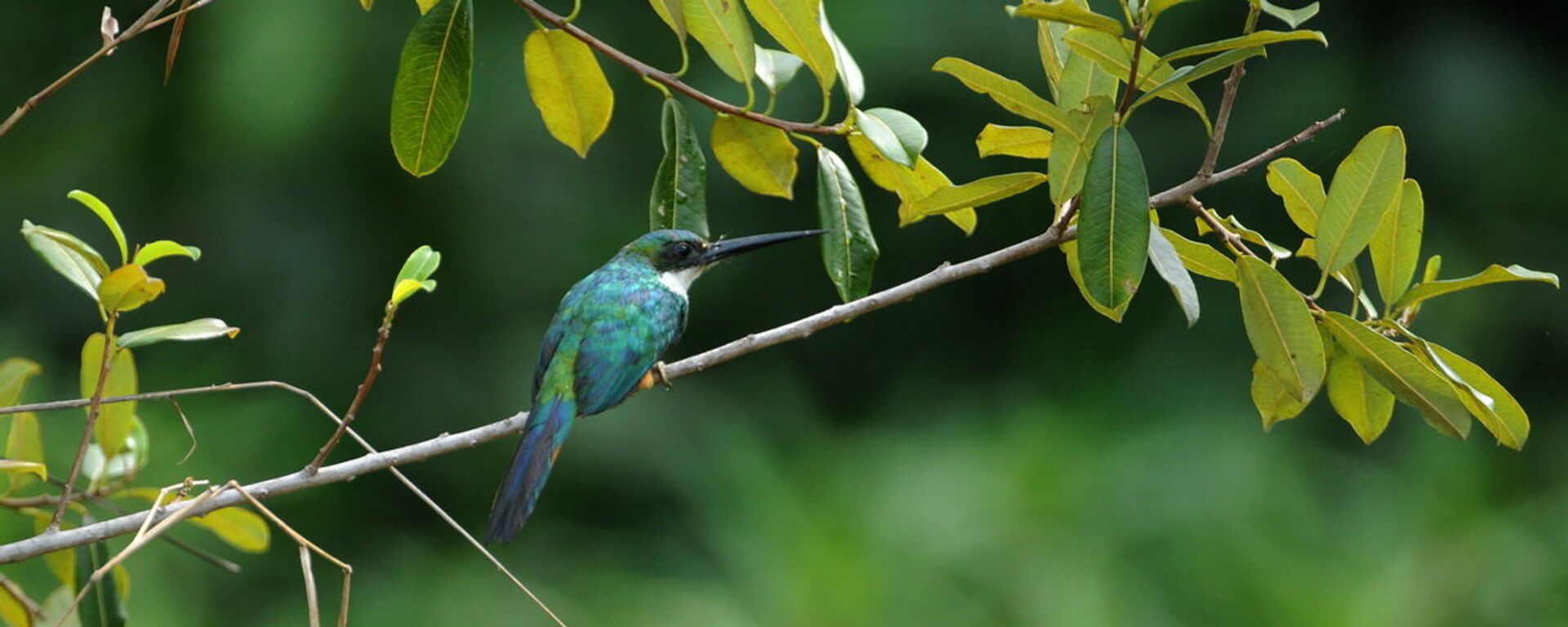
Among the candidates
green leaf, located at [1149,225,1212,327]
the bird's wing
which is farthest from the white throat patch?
green leaf, located at [1149,225,1212,327]

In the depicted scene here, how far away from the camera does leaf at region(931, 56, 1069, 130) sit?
58.7 inches

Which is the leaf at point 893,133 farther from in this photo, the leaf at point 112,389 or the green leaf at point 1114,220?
the leaf at point 112,389

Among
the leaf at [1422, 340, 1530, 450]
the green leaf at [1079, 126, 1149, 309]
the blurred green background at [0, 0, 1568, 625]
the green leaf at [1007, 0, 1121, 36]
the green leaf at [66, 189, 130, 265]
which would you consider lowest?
the blurred green background at [0, 0, 1568, 625]

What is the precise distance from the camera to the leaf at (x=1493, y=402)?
1.46 meters

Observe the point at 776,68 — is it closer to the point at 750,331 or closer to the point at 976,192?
the point at 976,192

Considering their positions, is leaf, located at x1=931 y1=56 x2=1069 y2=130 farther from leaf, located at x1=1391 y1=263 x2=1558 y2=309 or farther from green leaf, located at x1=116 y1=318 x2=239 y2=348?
green leaf, located at x1=116 y1=318 x2=239 y2=348

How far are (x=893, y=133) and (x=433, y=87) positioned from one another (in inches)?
18.4

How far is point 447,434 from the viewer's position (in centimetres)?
156

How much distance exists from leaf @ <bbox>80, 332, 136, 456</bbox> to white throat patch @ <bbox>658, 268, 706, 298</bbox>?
36.6 inches

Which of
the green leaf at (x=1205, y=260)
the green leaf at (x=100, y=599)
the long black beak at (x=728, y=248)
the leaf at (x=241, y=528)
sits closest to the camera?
the green leaf at (x=1205, y=260)

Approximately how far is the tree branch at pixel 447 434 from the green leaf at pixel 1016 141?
13 centimetres

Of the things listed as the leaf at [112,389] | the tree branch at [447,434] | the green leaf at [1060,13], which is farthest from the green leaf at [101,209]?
the green leaf at [1060,13]

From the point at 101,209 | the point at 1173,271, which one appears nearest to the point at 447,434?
the point at 101,209

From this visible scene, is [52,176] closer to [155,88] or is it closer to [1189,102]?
[155,88]
